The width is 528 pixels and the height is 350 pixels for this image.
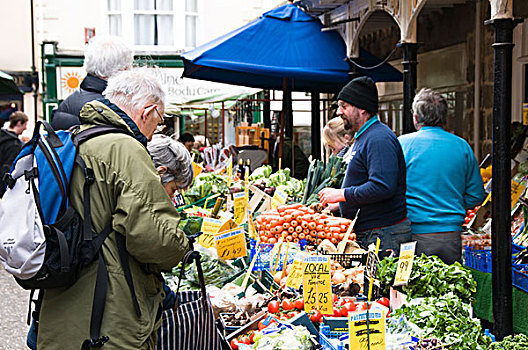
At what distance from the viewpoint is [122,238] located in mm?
2523

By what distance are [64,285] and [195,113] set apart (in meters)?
17.3

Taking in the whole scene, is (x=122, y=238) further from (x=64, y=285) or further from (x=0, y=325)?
(x=0, y=325)

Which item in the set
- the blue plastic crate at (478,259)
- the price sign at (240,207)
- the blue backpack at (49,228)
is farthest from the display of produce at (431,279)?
the price sign at (240,207)

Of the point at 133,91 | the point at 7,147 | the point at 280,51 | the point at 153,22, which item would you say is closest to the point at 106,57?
the point at 133,91

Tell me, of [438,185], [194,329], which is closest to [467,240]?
[438,185]

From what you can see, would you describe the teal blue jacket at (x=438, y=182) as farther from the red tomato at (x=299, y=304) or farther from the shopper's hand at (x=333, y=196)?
the red tomato at (x=299, y=304)

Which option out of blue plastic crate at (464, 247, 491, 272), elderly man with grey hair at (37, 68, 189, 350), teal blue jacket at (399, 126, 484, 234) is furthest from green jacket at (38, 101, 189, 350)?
blue plastic crate at (464, 247, 491, 272)

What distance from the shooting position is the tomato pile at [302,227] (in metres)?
4.71

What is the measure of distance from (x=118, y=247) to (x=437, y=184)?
2927 millimetres

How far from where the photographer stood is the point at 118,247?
251 cm

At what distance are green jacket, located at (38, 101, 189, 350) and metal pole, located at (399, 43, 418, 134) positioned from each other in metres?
4.85

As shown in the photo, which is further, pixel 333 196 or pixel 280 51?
pixel 280 51

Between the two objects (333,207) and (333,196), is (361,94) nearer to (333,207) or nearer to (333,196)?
(333,196)

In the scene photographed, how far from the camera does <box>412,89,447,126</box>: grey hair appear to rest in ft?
Answer: 16.1
